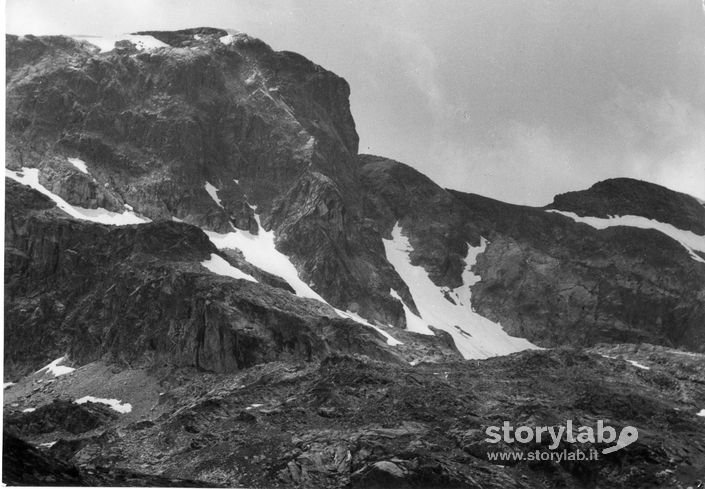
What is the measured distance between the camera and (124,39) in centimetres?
19088

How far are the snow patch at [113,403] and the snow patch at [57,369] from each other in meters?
10.3

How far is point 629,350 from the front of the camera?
14788 cm

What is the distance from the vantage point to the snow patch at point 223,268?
145m

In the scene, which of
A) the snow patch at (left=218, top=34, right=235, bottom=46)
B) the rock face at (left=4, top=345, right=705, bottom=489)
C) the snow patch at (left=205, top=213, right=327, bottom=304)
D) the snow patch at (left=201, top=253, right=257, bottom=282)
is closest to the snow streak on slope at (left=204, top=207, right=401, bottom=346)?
the snow patch at (left=205, top=213, right=327, bottom=304)

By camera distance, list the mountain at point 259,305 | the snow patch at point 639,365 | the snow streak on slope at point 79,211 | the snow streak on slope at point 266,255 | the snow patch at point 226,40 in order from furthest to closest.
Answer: the snow patch at point 226,40 < the snow streak on slope at point 266,255 < the snow streak on slope at point 79,211 < the snow patch at point 639,365 < the mountain at point 259,305

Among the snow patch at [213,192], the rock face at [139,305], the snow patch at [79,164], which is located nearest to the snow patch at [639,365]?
the rock face at [139,305]

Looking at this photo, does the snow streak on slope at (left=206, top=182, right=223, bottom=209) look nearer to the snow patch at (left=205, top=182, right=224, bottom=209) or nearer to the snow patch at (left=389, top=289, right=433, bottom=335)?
the snow patch at (left=205, top=182, right=224, bottom=209)

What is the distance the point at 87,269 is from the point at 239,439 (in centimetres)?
5328

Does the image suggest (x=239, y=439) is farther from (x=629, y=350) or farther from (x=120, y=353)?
(x=629, y=350)

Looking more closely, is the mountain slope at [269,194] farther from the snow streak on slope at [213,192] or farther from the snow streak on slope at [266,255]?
the snow streak on slope at [266,255]

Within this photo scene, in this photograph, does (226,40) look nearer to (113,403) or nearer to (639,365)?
(113,403)

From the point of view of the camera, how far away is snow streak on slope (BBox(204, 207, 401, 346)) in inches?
6280

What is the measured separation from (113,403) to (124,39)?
9028 cm

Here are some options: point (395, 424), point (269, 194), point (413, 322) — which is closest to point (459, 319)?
point (413, 322)
